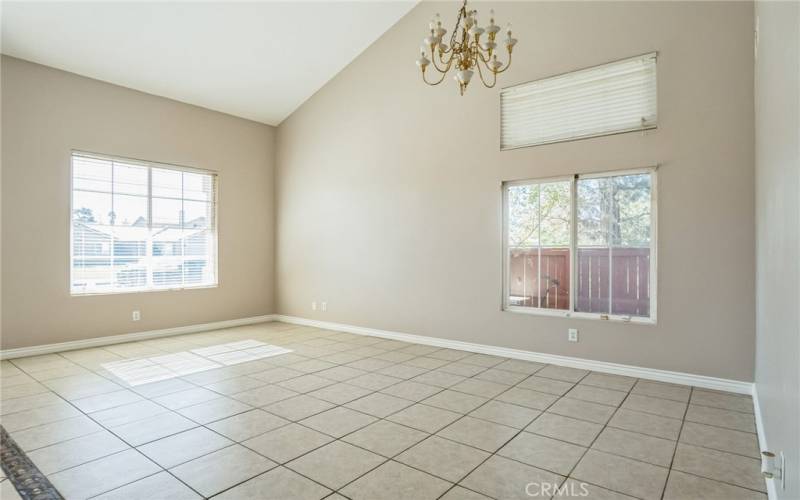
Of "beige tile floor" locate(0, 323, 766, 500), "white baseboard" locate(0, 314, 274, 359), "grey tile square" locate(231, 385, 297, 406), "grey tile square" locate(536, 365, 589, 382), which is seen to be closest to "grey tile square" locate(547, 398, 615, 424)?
"beige tile floor" locate(0, 323, 766, 500)

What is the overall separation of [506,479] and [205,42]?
5.42 m

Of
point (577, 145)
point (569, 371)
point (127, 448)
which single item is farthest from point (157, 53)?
point (569, 371)

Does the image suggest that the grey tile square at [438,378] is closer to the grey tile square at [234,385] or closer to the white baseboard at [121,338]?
the grey tile square at [234,385]

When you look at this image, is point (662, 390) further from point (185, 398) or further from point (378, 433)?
point (185, 398)

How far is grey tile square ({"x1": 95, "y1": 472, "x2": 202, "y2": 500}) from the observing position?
206 cm

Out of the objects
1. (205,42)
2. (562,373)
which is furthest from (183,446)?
(205,42)

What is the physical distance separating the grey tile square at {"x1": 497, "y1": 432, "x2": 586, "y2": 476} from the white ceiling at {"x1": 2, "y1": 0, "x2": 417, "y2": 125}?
494 centimetres

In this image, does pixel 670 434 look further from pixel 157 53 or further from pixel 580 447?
pixel 157 53

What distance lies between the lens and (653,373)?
3844 millimetres

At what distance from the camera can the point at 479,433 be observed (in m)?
2.77

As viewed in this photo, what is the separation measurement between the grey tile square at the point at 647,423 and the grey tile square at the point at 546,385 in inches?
21.1

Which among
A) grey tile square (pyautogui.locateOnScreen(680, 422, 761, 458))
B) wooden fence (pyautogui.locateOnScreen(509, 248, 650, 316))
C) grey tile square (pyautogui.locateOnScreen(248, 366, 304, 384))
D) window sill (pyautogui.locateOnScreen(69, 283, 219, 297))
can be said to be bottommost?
grey tile square (pyautogui.locateOnScreen(248, 366, 304, 384))

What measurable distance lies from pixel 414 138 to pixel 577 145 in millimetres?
2005

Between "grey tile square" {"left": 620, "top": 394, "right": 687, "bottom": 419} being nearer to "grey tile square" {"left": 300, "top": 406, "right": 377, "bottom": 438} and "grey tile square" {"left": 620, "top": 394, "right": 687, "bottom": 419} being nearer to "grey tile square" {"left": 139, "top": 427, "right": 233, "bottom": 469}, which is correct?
"grey tile square" {"left": 300, "top": 406, "right": 377, "bottom": 438}
